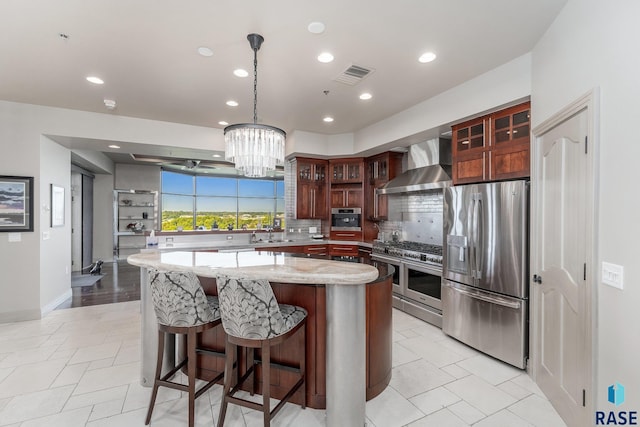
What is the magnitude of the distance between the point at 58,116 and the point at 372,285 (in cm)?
497

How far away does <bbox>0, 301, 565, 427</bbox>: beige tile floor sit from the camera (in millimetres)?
2137

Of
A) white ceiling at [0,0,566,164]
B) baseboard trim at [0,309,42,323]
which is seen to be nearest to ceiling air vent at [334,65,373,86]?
white ceiling at [0,0,566,164]

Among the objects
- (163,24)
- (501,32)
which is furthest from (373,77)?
(163,24)

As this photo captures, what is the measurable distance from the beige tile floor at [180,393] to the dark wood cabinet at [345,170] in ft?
10.7

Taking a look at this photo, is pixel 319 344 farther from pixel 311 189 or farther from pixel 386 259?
pixel 311 189

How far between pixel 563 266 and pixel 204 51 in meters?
3.55

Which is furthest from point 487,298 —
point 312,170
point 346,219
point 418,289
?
point 312,170

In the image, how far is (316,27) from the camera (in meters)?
2.40

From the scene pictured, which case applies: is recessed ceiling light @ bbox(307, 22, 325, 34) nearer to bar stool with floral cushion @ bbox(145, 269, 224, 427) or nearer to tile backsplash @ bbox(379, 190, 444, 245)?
bar stool with floral cushion @ bbox(145, 269, 224, 427)

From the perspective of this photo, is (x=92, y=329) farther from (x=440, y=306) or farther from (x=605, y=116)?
(x=605, y=116)

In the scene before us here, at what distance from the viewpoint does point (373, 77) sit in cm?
332

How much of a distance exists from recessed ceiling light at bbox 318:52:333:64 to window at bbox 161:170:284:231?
6628 millimetres

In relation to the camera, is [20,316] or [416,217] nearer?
[20,316]

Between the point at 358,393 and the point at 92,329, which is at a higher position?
the point at 358,393
